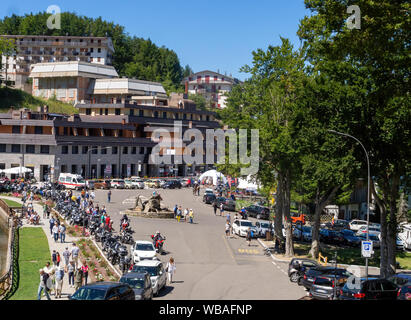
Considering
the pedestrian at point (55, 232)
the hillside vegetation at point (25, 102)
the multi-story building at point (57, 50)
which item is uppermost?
the multi-story building at point (57, 50)

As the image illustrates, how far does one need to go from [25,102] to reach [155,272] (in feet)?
340

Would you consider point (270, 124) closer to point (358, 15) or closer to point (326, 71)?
point (326, 71)

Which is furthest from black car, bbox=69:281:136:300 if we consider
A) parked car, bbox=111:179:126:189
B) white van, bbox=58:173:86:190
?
parked car, bbox=111:179:126:189

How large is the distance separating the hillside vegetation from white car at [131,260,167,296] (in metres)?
96.1

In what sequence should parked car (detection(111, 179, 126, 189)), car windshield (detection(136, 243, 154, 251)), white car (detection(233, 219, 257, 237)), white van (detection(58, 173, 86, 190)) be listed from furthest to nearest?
parked car (detection(111, 179, 126, 189)) → white van (detection(58, 173, 86, 190)) → white car (detection(233, 219, 257, 237)) → car windshield (detection(136, 243, 154, 251))

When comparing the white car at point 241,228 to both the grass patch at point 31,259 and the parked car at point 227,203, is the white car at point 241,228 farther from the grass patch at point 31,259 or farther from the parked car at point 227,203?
the parked car at point 227,203

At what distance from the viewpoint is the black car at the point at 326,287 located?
25122mm

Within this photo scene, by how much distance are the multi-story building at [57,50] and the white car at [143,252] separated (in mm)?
131206

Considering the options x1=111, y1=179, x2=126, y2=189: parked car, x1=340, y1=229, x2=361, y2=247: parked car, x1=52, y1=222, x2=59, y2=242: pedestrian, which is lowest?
x1=340, y1=229, x2=361, y2=247: parked car

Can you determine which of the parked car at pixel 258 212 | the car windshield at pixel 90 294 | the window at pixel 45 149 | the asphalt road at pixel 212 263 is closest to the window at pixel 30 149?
the window at pixel 45 149

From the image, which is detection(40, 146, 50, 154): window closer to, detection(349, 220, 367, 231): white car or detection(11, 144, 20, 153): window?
detection(11, 144, 20, 153): window

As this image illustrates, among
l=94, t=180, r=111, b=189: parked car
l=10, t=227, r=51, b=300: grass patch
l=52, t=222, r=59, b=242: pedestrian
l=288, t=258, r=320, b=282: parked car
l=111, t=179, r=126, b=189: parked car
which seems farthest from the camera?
l=111, t=179, r=126, b=189: parked car

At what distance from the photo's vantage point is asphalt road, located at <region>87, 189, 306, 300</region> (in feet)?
86.3

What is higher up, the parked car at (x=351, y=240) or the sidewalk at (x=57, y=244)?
the sidewalk at (x=57, y=244)
